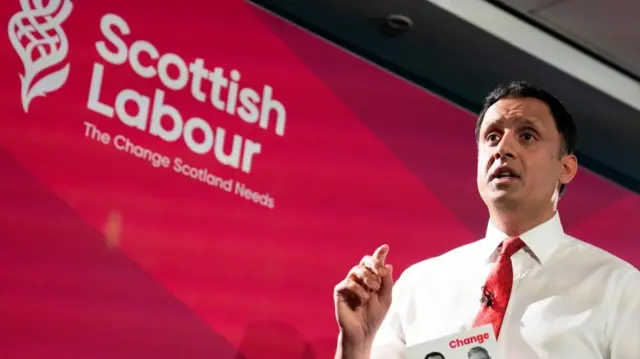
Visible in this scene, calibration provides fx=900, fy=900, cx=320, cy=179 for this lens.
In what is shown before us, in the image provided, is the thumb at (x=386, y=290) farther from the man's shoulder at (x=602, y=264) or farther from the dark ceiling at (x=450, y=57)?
the dark ceiling at (x=450, y=57)

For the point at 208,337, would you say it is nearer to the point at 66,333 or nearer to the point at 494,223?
the point at 66,333

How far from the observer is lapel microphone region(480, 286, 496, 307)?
207cm

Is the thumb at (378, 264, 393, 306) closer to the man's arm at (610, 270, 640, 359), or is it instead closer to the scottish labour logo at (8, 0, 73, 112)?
the man's arm at (610, 270, 640, 359)

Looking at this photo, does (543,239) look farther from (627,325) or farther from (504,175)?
(627,325)

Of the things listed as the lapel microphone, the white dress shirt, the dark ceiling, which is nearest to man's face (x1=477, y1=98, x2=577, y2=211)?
the white dress shirt

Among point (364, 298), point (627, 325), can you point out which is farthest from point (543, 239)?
point (364, 298)

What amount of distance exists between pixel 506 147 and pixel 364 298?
492 millimetres

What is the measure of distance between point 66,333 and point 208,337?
41 cm

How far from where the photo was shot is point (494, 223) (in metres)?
2.21

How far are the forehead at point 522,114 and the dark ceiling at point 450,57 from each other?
89 cm

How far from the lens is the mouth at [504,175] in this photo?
2.10m

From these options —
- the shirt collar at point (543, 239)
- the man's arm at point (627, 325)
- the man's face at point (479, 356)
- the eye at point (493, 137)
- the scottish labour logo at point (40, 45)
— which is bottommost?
the man's face at point (479, 356)

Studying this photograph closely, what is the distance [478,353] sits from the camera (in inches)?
74.6

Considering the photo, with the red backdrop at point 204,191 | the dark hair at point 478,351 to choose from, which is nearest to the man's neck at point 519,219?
the dark hair at point 478,351
